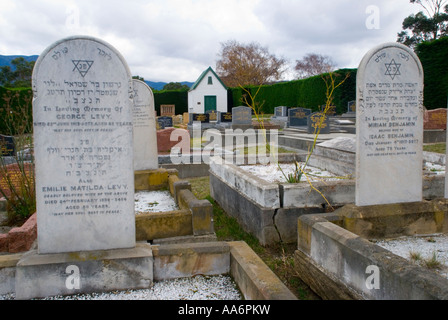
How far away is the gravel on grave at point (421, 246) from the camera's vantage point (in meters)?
3.19

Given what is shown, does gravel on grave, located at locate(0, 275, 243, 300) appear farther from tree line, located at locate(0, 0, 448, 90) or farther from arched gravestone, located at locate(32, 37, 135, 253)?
tree line, located at locate(0, 0, 448, 90)

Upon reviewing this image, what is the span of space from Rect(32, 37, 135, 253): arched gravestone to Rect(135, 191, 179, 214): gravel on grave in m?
1.92

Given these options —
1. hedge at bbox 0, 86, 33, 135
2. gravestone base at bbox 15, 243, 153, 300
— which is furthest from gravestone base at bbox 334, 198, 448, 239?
hedge at bbox 0, 86, 33, 135

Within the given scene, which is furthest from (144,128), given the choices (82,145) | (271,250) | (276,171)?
(82,145)

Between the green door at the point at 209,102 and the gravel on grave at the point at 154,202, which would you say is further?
the green door at the point at 209,102

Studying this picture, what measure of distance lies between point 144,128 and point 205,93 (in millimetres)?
35056

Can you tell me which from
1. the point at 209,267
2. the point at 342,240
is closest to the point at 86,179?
the point at 209,267

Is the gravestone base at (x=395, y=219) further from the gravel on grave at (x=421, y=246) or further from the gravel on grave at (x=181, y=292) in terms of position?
the gravel on grave at (x=181, y=292)

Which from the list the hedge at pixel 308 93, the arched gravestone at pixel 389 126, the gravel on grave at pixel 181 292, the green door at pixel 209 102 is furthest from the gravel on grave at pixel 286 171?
the green door at pixel 209 102

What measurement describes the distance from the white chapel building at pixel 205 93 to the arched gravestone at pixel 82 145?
1495 inches

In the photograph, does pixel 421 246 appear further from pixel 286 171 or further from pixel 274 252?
pixel 286 171

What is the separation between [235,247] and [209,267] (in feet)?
0.89

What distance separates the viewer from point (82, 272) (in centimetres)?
278

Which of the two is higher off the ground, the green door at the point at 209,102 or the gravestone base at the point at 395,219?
the green door at the point at 209,102
